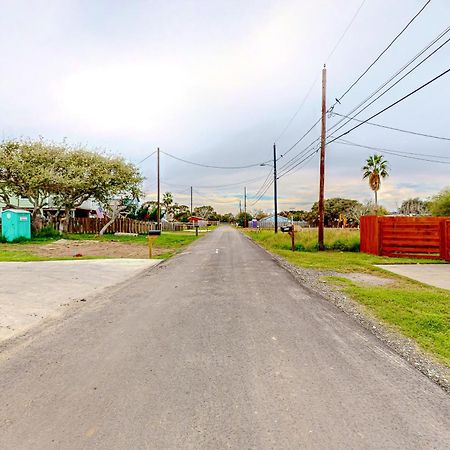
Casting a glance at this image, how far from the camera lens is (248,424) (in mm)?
2549

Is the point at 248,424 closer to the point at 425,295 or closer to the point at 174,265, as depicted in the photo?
the point at 425,295

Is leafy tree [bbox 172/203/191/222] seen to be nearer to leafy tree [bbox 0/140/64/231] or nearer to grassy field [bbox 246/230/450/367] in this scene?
leafy tree [bbox 0/140/64/231]

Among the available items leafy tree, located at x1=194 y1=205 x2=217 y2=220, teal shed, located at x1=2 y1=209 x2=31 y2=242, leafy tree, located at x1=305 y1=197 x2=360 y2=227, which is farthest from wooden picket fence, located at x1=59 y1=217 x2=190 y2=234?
leafy tree, located at x1=194 y1=205 x2=217 y2=220

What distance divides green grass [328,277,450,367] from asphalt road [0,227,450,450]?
66 centimetres

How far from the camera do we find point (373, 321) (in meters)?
5.36

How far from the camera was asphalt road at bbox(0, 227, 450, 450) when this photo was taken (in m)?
2.41

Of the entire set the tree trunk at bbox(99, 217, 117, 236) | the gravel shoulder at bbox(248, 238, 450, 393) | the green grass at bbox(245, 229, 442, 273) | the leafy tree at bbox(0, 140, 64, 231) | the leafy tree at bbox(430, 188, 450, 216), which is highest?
the leafy tree at bbox(0, 140, 64, 231)

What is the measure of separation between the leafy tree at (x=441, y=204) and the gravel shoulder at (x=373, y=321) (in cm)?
2729

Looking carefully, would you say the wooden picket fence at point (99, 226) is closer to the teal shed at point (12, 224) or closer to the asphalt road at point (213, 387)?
the teal shed at point (12, 224)

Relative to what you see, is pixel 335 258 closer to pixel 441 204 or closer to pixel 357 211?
pixel 441 204

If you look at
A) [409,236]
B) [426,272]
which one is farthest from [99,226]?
[426,272]

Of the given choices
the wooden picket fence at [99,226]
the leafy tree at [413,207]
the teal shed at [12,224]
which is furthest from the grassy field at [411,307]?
the leafy tree at [413,207]

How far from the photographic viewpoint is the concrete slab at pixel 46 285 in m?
5.57

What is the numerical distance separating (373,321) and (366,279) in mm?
4376
